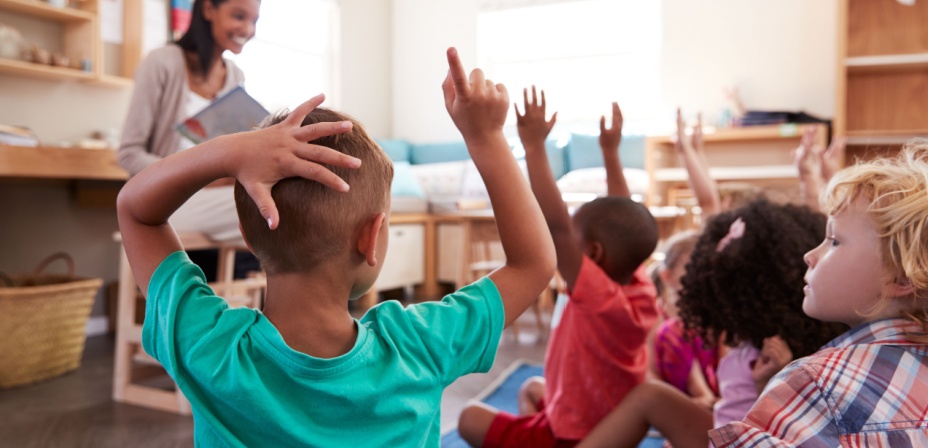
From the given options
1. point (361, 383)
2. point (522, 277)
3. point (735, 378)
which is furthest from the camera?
point (735, 378)

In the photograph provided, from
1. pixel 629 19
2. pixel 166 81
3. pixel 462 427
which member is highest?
pixel 629 19

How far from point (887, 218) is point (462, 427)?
1.08 metres

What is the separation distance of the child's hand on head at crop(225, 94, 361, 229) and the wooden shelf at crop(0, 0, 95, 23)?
2962 mm

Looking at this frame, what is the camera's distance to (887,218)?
2.43 feet

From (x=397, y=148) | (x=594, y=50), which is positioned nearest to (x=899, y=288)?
(x=594, y=50)

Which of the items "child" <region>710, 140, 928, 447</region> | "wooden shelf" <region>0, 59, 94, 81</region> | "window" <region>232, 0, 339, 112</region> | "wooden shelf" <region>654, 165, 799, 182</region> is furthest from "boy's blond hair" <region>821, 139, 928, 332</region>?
"window" <region>232, 0, 339, 112</region>

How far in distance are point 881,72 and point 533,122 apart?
3.77 metres

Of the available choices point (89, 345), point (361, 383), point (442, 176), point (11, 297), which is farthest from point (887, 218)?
point (442, 176)

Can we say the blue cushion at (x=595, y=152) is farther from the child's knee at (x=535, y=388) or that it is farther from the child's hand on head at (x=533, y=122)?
the child's hand on head at (x=533, y=122)

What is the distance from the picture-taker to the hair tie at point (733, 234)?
4.12 feet

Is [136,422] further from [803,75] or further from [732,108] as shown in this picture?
[803,75]

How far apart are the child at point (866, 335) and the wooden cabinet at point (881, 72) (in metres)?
3.44

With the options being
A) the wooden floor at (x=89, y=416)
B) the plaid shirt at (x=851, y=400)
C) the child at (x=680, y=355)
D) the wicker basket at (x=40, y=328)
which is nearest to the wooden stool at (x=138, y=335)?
the wooden floor at (x=89, y=416)

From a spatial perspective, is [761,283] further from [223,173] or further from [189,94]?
[189,94]
